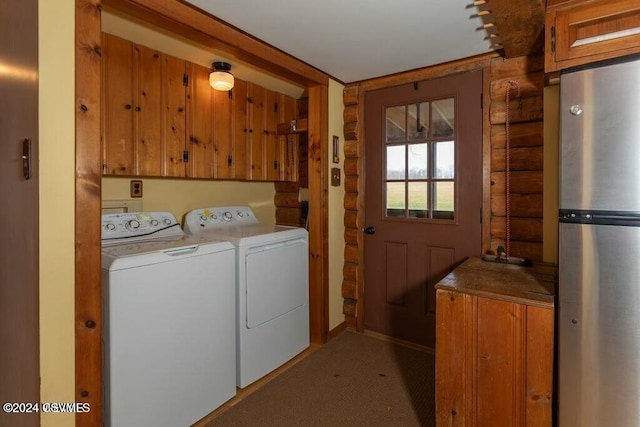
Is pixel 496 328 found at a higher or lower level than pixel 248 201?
lower

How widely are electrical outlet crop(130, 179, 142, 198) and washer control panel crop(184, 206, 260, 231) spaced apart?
0.37 m

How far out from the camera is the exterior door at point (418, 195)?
2.43 m

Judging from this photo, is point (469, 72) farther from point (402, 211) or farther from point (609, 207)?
point (609, 207)

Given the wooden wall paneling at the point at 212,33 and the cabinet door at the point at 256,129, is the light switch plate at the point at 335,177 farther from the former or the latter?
the wooden wall paneling at the point at 212,33

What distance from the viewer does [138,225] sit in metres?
2.20

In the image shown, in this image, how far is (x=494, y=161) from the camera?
7.59 feet

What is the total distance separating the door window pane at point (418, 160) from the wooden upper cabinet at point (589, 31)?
1213mm

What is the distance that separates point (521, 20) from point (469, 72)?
69cm

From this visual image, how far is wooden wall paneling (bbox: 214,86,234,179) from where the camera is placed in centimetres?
259

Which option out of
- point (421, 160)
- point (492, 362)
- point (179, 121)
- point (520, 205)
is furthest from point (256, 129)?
point (492, 362)

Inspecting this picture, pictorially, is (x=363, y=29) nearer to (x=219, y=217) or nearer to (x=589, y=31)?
(x=589, y=31)

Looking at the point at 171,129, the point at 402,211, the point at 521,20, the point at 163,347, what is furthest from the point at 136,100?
the point at 521,20

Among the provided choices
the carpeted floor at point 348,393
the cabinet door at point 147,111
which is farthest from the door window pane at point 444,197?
the cabinet door at point 147,111

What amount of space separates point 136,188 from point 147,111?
548mm
